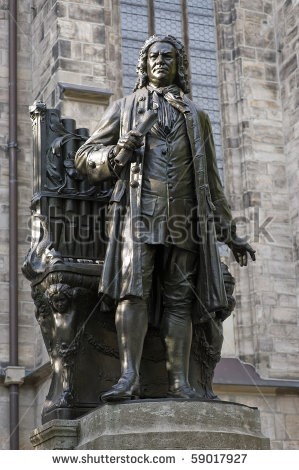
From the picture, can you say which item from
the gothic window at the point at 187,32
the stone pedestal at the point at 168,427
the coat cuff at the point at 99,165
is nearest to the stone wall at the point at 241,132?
the gothic window at the point at 187,32

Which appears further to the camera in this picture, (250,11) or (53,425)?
(250,11)

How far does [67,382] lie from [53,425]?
1.13ft

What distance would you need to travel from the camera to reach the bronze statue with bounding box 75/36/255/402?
514cm

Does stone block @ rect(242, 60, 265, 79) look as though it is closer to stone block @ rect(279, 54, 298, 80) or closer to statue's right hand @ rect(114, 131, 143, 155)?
stone block @ rect(279, 54, 298, 80)

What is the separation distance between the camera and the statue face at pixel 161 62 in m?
5.57

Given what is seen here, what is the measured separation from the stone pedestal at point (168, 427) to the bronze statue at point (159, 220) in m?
0.23

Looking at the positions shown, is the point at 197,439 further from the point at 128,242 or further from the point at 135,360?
the point at 128,242

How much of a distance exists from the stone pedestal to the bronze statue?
0.75ft

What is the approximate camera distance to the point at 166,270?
5.34 metres

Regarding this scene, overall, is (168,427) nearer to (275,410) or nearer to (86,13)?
(275,410)

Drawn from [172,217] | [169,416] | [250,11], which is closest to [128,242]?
[172,217]

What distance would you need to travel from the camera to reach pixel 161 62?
5578 millimetres

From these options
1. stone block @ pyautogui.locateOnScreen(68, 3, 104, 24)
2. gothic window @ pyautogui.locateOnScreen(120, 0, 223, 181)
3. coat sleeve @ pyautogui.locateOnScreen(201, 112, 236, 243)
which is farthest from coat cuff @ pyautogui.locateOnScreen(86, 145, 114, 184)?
gothic window @ pyautogui.locateOnScreen(120, 0, 223, 181)
